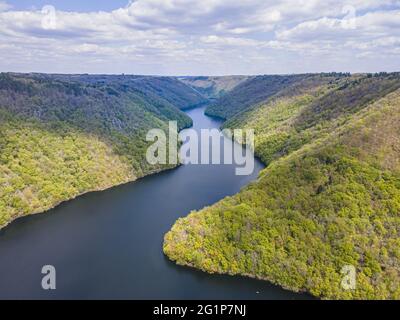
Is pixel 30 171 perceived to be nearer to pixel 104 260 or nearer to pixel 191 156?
pixel 104 260

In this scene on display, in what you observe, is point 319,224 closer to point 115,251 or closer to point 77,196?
point 115,251

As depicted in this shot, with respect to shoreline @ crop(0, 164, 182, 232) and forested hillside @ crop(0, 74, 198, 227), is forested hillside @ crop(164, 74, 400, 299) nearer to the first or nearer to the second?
shoreline @ crop(0, 164, 182, 232)

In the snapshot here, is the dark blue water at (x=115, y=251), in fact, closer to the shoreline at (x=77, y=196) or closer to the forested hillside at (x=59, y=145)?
the shoreline at (x=77, y=196)

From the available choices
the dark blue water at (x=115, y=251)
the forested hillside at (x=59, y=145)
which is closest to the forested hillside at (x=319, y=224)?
the dark blue water at (x=115, y=251)

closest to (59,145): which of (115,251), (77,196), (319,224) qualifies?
(77,196)

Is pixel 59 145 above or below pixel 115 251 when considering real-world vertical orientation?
above
